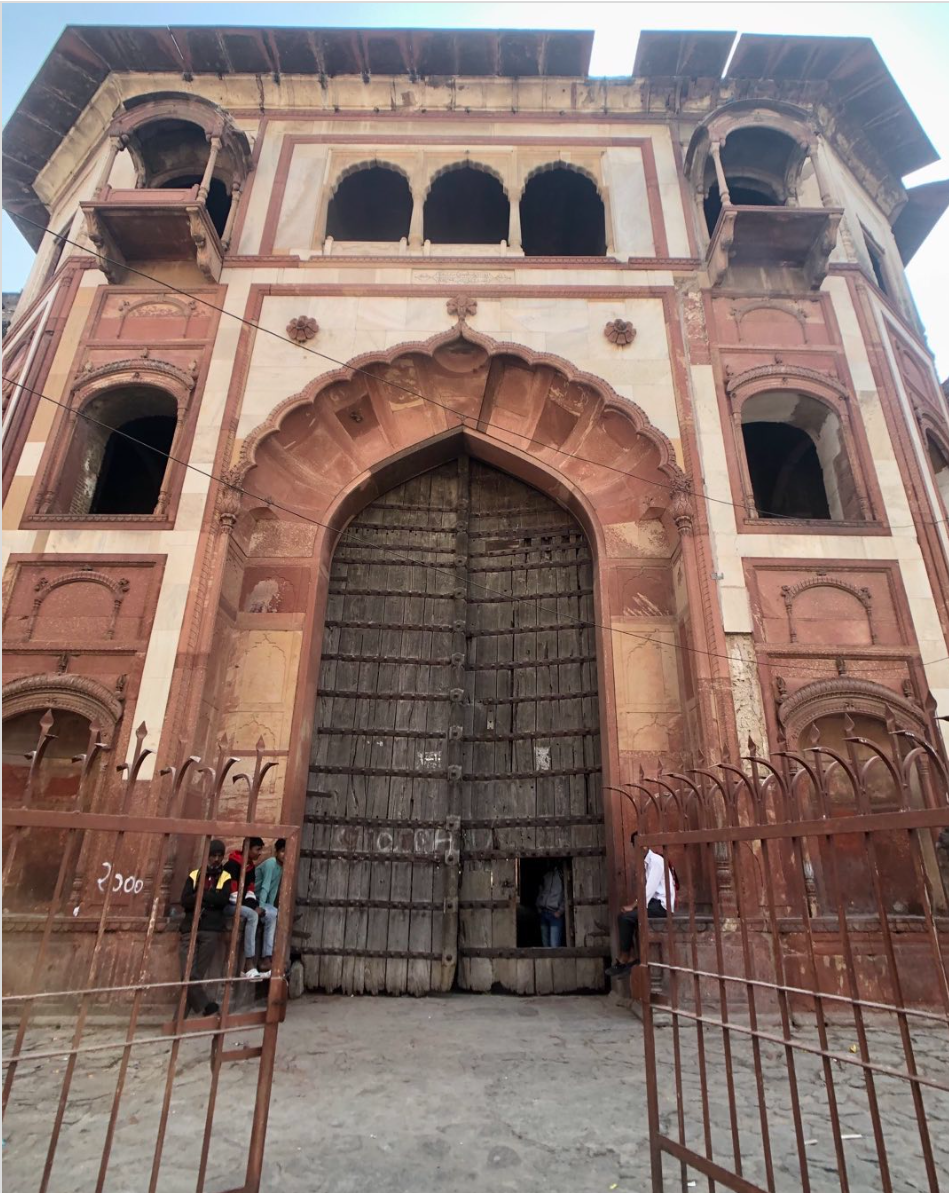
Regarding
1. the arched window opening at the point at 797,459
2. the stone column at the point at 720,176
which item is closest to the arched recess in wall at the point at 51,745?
the arched window opening at the point at 797,459

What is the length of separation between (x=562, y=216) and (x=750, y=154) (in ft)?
10.5

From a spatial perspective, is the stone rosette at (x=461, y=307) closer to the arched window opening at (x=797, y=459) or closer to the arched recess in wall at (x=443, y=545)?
the arched recess in wall at (x=443, y=545)

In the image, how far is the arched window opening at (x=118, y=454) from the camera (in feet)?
30.4

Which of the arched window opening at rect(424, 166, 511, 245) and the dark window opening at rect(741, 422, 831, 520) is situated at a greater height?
the arched window opening at rect(424, 166, 511, 245)

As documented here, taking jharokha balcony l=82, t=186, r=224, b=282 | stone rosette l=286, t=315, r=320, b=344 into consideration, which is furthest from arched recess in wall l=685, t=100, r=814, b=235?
jharokha balcony l=82, t=186, r=224, b=282

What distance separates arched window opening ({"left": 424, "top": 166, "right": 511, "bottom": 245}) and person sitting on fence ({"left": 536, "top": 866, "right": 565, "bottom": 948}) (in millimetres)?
10008

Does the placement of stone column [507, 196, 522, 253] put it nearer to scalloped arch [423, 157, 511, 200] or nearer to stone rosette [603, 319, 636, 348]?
scalloped arch [423, 157, 511, 200]

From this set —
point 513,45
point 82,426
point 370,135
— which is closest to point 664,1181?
point 82,426

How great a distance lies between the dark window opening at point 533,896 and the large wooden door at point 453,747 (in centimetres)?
4

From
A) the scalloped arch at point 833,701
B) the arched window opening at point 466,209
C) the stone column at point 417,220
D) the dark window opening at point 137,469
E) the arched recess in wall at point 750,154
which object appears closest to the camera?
the scalloped arch at point 833,701

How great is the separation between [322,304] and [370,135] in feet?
12.4

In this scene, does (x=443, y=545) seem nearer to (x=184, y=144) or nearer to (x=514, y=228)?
(x=514, y=228)

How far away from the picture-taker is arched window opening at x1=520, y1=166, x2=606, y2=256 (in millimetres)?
12469

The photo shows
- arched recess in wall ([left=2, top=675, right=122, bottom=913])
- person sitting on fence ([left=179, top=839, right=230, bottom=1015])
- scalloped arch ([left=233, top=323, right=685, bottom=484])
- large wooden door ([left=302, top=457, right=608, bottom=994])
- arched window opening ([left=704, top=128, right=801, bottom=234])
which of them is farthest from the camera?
arched window opening ([left=704, top=128, right=801, bottom=234])
